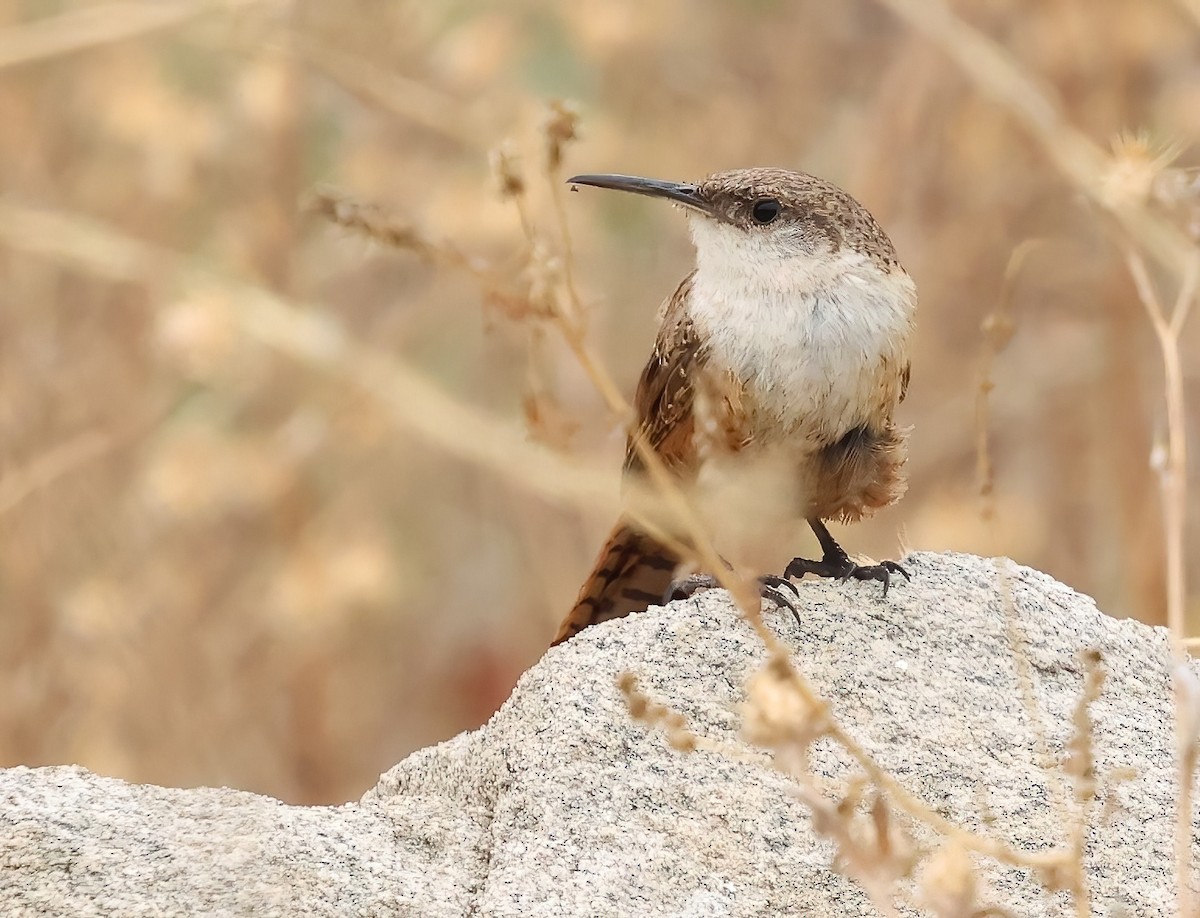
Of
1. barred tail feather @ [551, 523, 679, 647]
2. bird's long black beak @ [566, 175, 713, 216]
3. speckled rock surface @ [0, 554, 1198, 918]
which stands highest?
bird's long black beak @ [566, 175, 713, 216]

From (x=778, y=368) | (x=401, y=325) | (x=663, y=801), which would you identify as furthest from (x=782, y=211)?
(x=401, y=325)

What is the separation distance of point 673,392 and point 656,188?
0.49 m

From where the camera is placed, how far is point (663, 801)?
113 inches

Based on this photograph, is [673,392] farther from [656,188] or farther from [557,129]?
[557,129]

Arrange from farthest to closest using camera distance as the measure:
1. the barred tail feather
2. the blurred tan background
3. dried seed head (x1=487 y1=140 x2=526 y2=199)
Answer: the blurred tan background → the barred tail feather → dried seed head (x1=487 y1=140 x2=526 y2=199)

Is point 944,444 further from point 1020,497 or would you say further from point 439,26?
point 439,26

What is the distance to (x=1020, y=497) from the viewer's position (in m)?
6.71

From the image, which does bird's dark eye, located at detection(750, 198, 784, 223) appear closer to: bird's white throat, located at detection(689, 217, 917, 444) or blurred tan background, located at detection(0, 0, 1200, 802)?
bird's white throat, located at detection(689, 217, 917, 444)

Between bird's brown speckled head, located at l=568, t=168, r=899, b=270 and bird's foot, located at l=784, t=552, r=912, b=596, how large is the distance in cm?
70

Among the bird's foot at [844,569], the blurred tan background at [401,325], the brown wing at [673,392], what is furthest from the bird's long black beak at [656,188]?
the bird's foot at [844,569]

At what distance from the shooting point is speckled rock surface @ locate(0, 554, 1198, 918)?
266 centimetres

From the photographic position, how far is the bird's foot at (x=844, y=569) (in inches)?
140

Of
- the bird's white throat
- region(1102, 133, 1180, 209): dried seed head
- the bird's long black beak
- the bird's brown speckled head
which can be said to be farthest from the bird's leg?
region(1102, 133, 1180, 209): dried seed head

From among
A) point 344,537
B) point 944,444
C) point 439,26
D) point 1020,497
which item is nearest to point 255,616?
point 344,537
